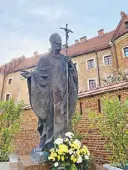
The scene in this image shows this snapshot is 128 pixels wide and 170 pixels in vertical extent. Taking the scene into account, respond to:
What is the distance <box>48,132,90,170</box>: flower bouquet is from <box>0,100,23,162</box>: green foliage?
312 cm

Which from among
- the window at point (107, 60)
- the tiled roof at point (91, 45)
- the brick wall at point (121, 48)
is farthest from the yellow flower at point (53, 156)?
the tiled roof at point (91, 45)

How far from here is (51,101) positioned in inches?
113

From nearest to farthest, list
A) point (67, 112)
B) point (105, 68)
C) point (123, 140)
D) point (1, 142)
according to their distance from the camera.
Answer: point (67, 112), point (123, 140), point (1, 142), point (105, 68)

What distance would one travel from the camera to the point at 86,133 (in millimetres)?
5031

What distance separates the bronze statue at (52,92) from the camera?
2.79m

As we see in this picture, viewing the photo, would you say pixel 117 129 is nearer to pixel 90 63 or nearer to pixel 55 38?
pixel 55 38

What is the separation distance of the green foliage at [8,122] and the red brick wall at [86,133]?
1.16m

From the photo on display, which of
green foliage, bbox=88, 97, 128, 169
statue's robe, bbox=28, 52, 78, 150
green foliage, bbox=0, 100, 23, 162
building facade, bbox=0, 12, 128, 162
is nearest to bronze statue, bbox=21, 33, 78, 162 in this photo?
statue's robe, bbox=28, 52, 78, 150

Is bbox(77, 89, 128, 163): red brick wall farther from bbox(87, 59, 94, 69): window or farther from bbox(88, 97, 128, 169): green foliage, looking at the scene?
bbox(87, 59, 94, 69): window

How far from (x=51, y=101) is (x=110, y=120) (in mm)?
1238

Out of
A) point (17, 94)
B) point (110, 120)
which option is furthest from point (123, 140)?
point (17, 94)

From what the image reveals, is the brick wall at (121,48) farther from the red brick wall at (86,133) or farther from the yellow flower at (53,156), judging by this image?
the yellow flower at (53,156)

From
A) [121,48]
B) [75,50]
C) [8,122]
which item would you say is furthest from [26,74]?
[75,50]

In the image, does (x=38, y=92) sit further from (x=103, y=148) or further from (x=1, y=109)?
(x=1, y=109)
